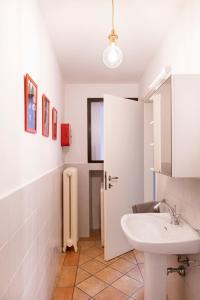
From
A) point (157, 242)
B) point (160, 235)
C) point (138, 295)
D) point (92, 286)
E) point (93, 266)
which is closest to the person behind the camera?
point (157, 242)

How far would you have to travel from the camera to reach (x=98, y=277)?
2150 millimetres

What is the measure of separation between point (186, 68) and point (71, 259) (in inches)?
93.5

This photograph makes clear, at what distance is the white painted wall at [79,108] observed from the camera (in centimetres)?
317

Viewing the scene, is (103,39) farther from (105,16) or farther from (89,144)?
(89,144)

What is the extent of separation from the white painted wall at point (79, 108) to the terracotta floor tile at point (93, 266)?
1.36 meters

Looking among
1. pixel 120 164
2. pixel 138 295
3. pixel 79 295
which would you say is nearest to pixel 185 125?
pixel 120 164

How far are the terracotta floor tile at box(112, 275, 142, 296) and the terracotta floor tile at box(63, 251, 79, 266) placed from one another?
58cm

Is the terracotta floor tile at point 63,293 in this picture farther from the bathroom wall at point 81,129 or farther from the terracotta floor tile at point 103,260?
the bathroom wall at point 81,129

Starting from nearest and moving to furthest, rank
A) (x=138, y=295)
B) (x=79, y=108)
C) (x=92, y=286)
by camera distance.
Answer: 1. (x=138, y=295)
2. (x=92, y=286)
3. (x=79, y=108)

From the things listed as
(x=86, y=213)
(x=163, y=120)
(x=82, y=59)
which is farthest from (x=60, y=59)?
(x=86, y=213)

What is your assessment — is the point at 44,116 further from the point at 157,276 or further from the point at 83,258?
the point at 83,258

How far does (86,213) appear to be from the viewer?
10.4 feet

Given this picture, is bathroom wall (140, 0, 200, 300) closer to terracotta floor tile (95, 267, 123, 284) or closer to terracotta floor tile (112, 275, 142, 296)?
terracotta floor tile (112, 275, 142, 296)

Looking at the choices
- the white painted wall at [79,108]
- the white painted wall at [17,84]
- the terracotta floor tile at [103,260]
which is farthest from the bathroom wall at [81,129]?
the white painted wall at [17,84]
